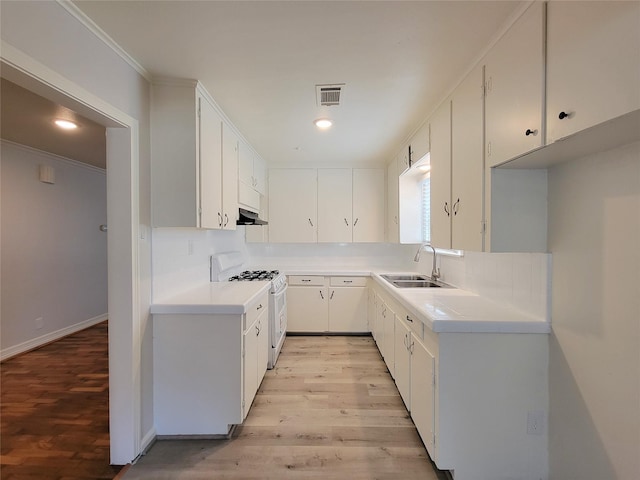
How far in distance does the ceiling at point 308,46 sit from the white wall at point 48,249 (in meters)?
3.02

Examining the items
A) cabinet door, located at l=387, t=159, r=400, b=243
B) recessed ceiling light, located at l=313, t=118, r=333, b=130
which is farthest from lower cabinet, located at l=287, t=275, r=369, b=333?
recessed ceiling light, located at l=313, t=118, r=333, b=130

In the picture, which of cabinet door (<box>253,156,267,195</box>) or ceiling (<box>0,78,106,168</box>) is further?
cabinet door (<box>253,156,267,195</box>)

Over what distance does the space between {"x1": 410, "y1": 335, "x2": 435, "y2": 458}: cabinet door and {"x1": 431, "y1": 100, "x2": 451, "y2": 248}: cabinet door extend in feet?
2.51

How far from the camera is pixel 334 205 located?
4.19 m

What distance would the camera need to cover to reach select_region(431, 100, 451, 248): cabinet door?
80.5 inches

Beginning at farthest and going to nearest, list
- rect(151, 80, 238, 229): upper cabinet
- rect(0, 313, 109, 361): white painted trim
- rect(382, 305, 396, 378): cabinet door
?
rect(0, 313, 109, 361): white painted trim → rect(382, 305, 396, 378): cabinet door → rect(151, 80, 238, 229): upper cabinet

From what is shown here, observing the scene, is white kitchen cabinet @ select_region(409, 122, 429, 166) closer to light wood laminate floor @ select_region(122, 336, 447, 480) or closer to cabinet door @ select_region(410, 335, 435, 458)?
cabinet door @ select_region(410, 335, 435, 458)

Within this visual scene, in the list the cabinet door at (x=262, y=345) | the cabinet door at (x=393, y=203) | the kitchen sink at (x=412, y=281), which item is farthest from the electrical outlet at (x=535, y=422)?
the cabinet door at (x=393, y=203)

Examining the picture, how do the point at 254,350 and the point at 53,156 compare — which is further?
the point at 53,156

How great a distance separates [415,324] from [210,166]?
1.91m

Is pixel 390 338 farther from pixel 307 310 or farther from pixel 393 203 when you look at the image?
pixel 393 203

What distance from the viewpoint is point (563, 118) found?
111 cm

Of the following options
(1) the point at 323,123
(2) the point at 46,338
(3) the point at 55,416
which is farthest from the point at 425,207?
(2) the point at 46,338

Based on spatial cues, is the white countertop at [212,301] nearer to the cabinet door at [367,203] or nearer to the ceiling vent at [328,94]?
the ceiling vent at [328,94]
